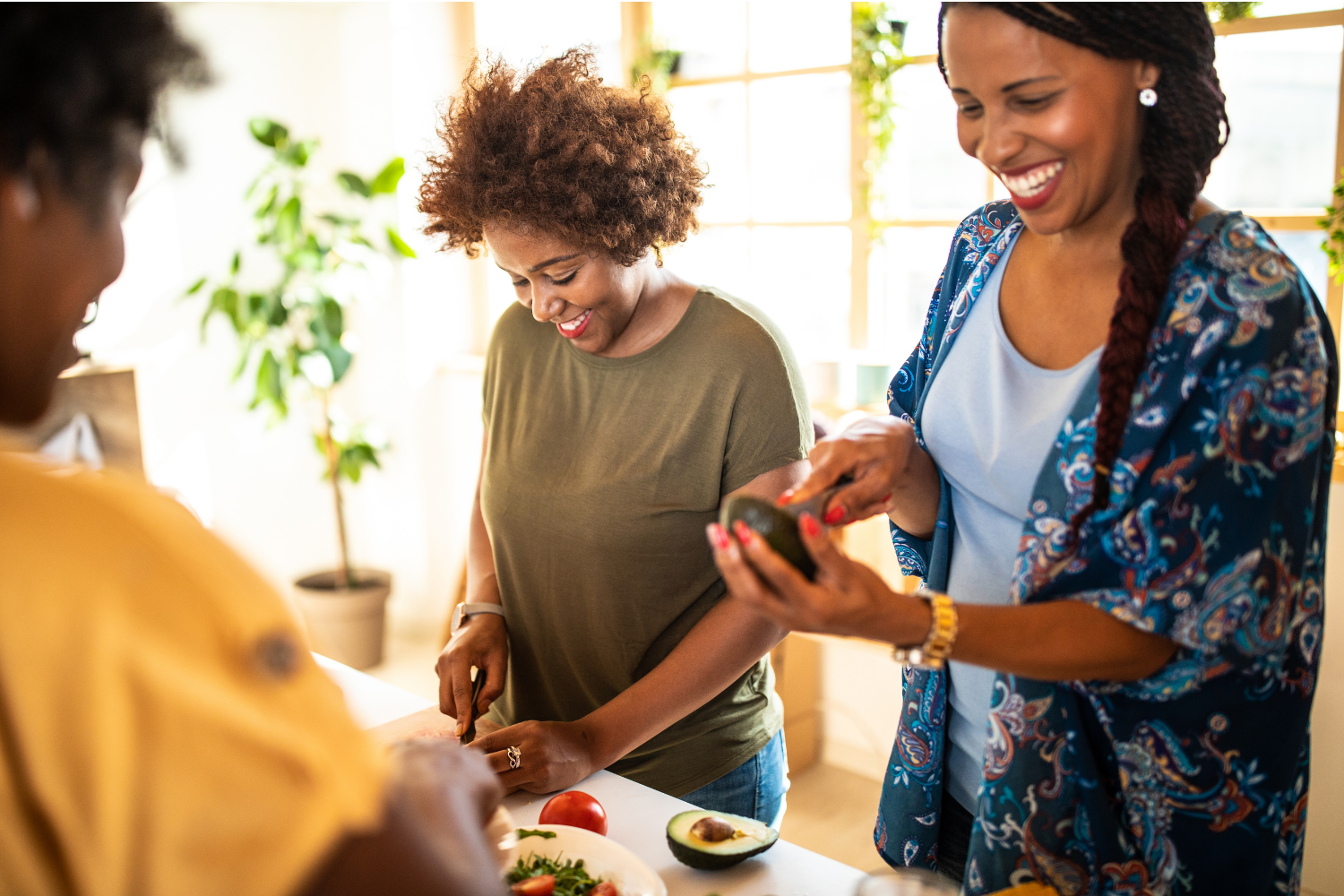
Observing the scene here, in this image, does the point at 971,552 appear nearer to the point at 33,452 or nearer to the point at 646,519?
the point at 646,519

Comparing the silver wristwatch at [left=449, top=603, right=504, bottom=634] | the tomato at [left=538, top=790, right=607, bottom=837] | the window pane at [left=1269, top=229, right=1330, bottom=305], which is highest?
the window pane at [left=1269, top=229, right=1330, bottom=305]

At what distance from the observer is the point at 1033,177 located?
1079 millimetres

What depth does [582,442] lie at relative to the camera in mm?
1586

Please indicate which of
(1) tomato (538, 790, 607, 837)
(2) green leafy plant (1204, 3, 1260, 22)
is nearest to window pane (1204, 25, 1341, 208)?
(2) green leafy plant (1204, 3, 1260, 22)

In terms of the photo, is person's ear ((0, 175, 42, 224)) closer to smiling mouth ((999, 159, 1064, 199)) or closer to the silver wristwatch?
smiling mouth ((999, 159, 1064, 199))

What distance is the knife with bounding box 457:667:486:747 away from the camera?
1.49 meters

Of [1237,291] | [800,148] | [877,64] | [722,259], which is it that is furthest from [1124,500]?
[722,259]

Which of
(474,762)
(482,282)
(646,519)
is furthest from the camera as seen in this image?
(482,282)

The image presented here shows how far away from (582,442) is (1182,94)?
3.05 ft

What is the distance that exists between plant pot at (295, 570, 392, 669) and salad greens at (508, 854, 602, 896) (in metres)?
3.10

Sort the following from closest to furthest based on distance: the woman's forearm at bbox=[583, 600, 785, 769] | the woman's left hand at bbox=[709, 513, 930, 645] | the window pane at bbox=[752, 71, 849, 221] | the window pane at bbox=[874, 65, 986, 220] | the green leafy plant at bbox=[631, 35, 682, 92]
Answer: the woman's left hand at bbox=[709, 513, 930, 645]
the woman's forearm at bbox=[583, 600, 785, 769]
the window pane at bbox=[874, 65, 986, 220]
the window pane at bbox=[752, 71, 849, 221]
the green leafy plant at bbox=[631, 35, 682, 92]

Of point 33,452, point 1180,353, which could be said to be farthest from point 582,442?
point 33,452

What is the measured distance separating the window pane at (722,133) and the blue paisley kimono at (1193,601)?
272cm

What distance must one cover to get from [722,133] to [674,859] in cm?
297
